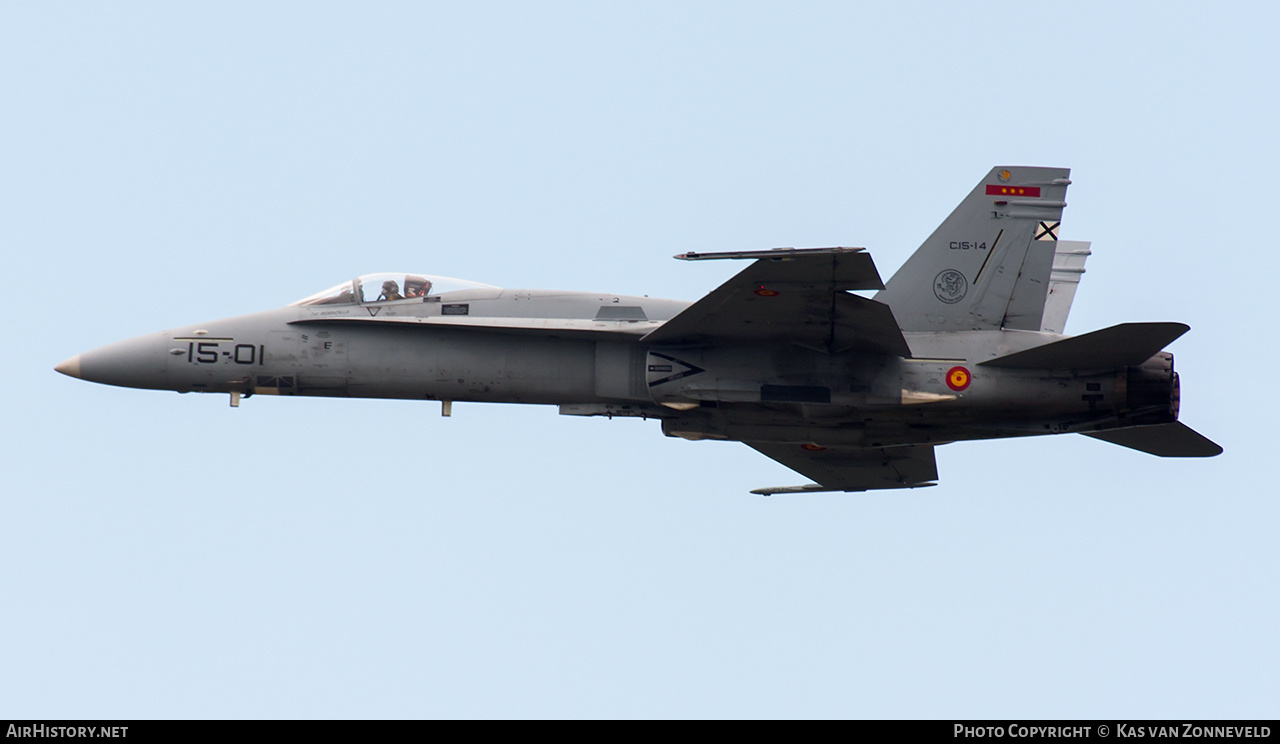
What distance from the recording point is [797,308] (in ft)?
59.7

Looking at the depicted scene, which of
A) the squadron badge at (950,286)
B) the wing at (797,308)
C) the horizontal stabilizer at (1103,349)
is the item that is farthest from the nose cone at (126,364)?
the horizontal stabilizer at (1103,349)

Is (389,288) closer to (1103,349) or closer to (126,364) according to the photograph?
(126,364)

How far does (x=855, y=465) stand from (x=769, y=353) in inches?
172

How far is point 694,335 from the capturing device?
62.1 feet

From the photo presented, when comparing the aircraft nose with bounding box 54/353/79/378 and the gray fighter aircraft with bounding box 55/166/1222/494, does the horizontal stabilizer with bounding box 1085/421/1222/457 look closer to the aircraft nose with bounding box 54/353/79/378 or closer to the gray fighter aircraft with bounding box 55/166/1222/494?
the gray fighter aircraft with bounding box 55/166/1222/494

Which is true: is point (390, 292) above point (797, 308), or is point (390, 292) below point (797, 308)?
above

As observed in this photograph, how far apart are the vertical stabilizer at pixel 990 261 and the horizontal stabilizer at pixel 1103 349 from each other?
0.94 metres

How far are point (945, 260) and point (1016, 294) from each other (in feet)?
3.52

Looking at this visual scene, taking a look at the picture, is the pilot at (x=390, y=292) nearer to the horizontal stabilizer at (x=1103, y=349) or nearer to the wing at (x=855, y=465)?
→ the wing at (x=855, y=465)

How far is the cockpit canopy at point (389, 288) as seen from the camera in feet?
66.1

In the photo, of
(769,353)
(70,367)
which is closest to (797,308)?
(769,353)

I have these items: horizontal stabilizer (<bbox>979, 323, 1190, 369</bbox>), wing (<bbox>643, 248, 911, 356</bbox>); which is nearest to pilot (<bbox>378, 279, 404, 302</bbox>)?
wing (<bbox>643, 248, 911, 356</bbox>)
